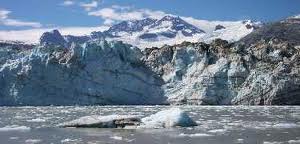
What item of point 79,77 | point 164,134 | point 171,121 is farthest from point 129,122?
point 79,77

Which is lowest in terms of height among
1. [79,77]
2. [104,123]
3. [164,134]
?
[164,134]

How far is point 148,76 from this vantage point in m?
53.2

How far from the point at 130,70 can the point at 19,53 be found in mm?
11475

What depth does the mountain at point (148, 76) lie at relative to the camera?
4928 centimetres

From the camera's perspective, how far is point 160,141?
18719 millimetres

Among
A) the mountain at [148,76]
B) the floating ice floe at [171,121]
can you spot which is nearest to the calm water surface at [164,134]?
the floating ice floe at [171,121]

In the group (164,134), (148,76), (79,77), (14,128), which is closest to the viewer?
(164,134)

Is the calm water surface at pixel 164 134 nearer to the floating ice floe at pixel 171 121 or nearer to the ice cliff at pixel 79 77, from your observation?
the floating ice floe at pixel 171 121

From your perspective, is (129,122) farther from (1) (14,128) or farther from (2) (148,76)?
(2) (148,76)

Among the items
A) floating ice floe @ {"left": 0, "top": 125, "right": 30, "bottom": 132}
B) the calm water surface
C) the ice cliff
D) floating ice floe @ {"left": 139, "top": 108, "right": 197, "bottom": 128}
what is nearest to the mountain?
the ice cliff

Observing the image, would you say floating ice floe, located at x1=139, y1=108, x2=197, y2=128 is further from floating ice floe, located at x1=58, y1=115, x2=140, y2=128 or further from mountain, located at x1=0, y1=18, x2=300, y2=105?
mountain, located at x1=0, y1=18, x2=300, y2=105

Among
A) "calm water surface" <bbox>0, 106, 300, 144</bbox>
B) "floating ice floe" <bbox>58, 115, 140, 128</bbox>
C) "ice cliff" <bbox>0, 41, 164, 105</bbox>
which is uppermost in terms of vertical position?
"ice cliff" <bbox>0, 41, 164, 105</bbox>

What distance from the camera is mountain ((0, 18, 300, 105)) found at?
49281 mm

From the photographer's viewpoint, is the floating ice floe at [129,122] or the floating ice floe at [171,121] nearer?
the floating ice floe at [171,121]
